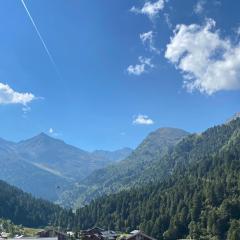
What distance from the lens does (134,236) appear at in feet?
626

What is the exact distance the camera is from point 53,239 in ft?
592

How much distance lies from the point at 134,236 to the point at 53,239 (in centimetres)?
2977
